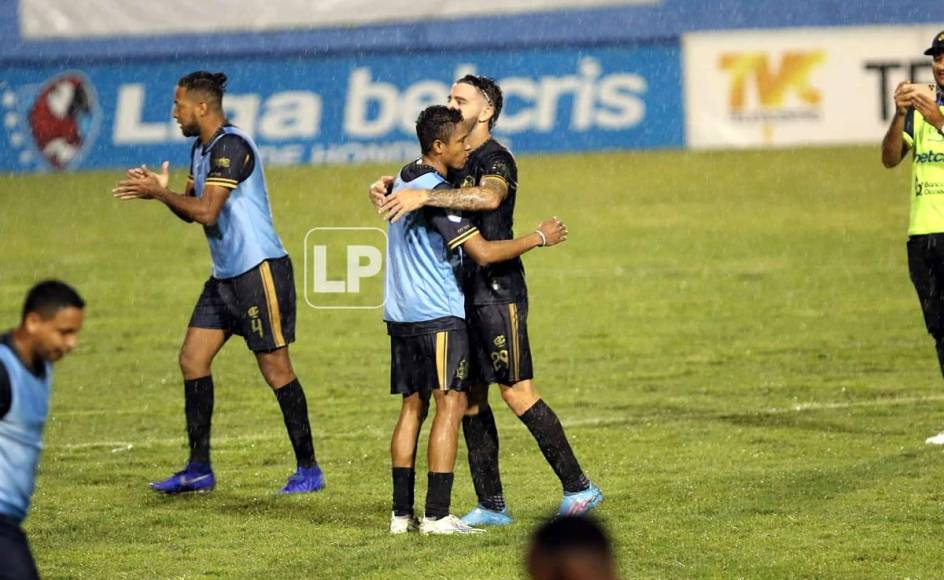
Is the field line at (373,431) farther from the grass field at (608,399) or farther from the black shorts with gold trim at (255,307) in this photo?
the black shorts with gold trim at (255,307)

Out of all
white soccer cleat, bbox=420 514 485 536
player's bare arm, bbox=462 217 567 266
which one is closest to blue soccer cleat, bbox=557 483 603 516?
white soccer cleat, bbox=420 514 485 536

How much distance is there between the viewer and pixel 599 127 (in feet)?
81.8

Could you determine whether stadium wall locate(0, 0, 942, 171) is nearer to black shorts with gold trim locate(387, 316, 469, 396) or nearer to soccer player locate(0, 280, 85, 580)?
black shorts with gold trim locate(387, 316, 469, 396)

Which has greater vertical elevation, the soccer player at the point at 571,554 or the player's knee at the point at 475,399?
the soccer player at the point at 571,554

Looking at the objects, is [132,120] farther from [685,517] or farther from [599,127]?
[685,517]

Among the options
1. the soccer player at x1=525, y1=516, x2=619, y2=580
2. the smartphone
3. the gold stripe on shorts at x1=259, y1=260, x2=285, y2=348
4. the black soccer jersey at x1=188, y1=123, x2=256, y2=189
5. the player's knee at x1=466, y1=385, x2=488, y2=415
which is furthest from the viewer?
the gold stripe on shorts at x1=259, y1=260, x2=285, y2=348

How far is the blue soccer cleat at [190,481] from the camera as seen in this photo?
8.76 m

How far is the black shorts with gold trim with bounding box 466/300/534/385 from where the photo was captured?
7.80 m

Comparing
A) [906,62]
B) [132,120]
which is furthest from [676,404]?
[132,120]

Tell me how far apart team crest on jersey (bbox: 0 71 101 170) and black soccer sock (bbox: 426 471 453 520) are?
17.9 m

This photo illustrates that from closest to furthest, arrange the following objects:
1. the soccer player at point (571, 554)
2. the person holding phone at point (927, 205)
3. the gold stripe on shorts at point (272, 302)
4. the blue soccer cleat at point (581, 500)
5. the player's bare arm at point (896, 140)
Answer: the soccer player at point (571, 554) → the blue soccer cleat at point (581, 500) → the gold stripe on shorts at point (272, 302) → the player's bare arm at point (896, 140) → the person holding phone at point (927, 205)

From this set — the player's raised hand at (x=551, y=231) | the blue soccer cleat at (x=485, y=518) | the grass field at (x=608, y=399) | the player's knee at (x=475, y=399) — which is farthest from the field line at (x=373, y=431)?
the player's raised hand at (x=551, y=231)

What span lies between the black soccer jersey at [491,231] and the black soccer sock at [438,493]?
822 millimetres

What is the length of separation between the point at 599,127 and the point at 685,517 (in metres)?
17.4
